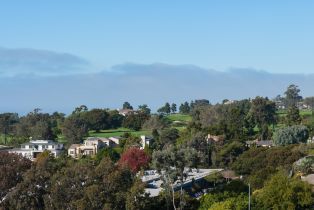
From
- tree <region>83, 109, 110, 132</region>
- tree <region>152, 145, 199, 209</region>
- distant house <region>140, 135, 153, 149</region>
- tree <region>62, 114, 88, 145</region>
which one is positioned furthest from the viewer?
tree <region>83, 109, 110, 132</region>

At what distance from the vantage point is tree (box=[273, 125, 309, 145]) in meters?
64.3

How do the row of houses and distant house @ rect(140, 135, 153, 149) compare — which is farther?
the row of houses

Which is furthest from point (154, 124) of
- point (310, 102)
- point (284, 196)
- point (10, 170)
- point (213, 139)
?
point (10, 170)

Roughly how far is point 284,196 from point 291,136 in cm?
3284

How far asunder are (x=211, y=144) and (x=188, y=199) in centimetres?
2924

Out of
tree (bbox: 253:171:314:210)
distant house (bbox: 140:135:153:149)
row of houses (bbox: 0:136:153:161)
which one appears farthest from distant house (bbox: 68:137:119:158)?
tree (bbox: 253:171:314:210)

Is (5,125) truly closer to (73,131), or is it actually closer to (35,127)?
(35,127)

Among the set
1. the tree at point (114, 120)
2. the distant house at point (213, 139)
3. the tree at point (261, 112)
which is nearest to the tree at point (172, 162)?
the distant house at point (213, 139)

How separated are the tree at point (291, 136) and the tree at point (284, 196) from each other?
3118 centimetres

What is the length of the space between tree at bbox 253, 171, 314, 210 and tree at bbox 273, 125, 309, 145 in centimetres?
3118

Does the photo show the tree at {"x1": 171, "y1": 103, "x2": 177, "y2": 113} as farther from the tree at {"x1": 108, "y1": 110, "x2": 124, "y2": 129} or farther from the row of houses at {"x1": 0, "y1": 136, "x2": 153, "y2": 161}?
the row of houses at {"x1": 0, "y1": 136, "x2": 153, "y2": 161}

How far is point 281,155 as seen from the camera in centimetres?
4822

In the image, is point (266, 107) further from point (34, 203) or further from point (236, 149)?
point (34, 203)

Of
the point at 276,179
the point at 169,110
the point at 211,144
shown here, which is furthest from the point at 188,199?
A: the point at 169,110
